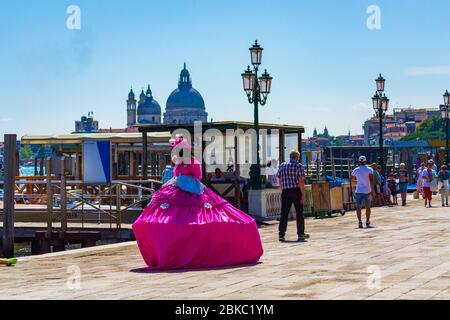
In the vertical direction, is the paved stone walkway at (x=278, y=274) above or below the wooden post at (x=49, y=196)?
below

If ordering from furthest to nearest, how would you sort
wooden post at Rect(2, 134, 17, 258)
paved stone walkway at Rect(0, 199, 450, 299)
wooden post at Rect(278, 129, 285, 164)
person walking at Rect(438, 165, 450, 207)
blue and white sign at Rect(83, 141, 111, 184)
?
person walking at Rect(438, 165, 450, 207)
wooden post at Rect(278, 129, 285, 164)
blue and white sign at Rect(83, 141, 111, 184)
wooden post at Rect(2, 134, 17, 258)
paved stone walkway at Rect(0, 199, 450, 299)

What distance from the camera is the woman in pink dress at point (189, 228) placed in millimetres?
11344

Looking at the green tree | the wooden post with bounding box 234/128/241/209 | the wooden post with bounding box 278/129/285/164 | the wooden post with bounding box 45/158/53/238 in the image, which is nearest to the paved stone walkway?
the wooden post with bounding box 45/158/53/238

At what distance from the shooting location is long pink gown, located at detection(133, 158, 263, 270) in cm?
1134

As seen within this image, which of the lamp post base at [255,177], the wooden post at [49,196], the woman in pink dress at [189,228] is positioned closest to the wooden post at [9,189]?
the wooden post at [49,196]

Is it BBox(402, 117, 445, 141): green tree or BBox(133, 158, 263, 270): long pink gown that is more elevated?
BBox(402, 117, 445, 141): green tree

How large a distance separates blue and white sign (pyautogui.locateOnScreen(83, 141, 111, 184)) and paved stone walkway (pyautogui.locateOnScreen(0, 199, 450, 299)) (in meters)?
4.32

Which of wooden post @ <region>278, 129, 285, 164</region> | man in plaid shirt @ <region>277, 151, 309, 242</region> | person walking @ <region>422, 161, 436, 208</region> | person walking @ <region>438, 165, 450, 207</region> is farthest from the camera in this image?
person walking @ <region>438, 165, 450, 207</region>

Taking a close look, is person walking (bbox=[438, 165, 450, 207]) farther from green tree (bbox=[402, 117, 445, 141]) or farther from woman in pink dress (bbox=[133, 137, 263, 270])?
green tree (bbox=[402, 117, 445, 141])

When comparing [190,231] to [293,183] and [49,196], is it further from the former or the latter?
[49,196]

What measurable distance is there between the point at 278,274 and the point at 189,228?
4.58ft

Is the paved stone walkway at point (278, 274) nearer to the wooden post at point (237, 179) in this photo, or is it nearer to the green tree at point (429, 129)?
the wooden post at point (237, 179)

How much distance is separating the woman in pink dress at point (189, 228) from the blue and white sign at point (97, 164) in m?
8.13
